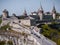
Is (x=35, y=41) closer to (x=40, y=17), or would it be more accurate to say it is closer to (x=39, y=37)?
(x=39, y=37)

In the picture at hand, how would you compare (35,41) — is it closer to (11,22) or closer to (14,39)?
(14,39)

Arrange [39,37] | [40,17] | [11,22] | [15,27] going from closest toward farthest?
1. [39,37]
2. [15,27]
3. [11,22]
4. [40,17]

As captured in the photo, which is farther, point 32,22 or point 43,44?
point 32,22

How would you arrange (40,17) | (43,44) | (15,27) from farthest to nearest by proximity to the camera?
(40,17) → (15,27) → (43,44)

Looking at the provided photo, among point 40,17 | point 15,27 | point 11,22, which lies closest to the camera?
point 15,27

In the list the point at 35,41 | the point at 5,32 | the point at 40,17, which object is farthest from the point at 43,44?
the point at 40,17

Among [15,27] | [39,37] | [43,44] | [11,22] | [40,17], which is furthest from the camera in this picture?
[40,17]

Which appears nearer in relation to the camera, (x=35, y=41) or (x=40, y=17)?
(x=35, y=41)

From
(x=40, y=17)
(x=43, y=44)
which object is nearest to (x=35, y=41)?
(x=43, y=44)

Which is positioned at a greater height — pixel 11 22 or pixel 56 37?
pixel 11 22
